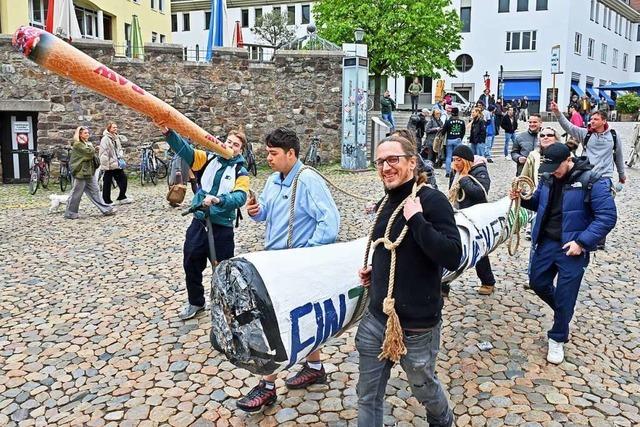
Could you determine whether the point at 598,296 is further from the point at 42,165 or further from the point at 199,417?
the point at 42,165

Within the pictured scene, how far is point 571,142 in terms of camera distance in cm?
517

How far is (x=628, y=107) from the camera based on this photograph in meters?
36.7

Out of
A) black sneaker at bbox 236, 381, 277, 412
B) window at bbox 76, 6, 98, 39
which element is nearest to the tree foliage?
window at bbox 76, 6, 98, 39

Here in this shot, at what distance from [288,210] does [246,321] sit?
40.2 inches

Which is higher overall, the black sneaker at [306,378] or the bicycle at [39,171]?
the bicycle at [39,171]

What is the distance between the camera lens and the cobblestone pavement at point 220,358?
3752 millimetres

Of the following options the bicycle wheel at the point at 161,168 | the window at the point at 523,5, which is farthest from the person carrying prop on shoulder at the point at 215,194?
the window at the point at 523,5

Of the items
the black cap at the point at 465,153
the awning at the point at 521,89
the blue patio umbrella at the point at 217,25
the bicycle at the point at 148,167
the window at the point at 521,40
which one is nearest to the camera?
the black cap at the point at 465,153

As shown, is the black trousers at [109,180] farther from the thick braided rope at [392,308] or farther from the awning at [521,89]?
the awning at [521,89]

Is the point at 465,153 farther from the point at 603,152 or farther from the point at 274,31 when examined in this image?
the point at 274,31

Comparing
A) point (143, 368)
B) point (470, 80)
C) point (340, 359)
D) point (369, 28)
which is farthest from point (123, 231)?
point (470, 80)

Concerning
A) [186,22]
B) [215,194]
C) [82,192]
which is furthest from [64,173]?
[186,22]

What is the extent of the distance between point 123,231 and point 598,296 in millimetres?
6914

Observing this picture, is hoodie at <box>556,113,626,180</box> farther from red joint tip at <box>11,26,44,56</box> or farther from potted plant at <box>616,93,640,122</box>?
potted plant at <box>616,93,640,122</box>
